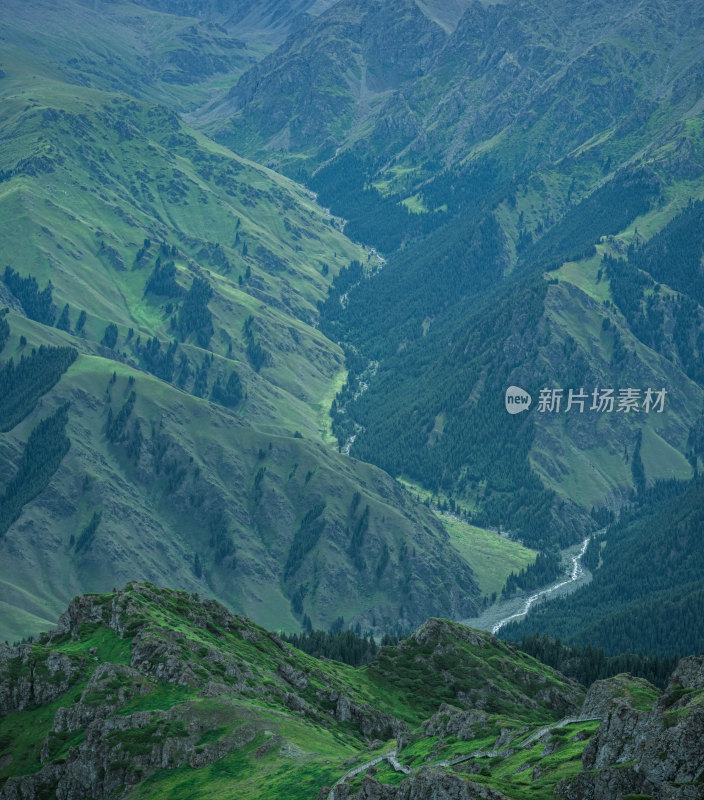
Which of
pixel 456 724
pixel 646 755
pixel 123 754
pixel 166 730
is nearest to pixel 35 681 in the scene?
pixel 123 754

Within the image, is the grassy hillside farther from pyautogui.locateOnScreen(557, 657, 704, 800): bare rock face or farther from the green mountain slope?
pyautogui.locateOnScreen(557, 657, 704, 800): bare rock face

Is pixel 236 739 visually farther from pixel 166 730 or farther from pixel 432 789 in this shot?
pixel 432 789

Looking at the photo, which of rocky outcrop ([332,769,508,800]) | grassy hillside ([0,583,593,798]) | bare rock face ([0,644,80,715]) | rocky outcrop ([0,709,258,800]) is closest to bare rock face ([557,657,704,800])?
rocky outcrop ([332,769,508,800])

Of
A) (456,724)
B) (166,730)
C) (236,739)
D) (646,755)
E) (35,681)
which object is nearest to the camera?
(646,755)

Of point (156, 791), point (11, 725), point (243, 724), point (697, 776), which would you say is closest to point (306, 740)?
point (243, 724)

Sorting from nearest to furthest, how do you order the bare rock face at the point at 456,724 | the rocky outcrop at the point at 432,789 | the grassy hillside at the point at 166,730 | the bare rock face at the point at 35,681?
the rocky outcrop at the point at 432,789 < the grassy hillside at the point at 166,730 < the bare rock face at the point at 456,724 < the bare rock face at the point at 35,681

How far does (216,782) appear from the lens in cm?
15838

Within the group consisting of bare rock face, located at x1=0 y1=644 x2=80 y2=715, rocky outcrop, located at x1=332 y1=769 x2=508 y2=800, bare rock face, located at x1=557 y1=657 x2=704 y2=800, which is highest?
bare rock face, located at x1=0 y1=644 x2=80 y2=715

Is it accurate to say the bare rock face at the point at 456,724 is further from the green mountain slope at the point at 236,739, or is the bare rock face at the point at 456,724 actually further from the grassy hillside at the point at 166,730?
the grassy hillside at the point at 166,730

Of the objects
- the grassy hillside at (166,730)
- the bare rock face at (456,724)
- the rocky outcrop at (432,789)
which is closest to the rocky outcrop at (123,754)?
the grassy hillside at (166,730)

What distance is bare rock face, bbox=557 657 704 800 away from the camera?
9925 centimetres

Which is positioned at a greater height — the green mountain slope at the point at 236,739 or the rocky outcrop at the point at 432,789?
the green mountain slope at the point at 236,739

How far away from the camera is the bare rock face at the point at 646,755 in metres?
99.2

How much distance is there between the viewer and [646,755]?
102 meters
